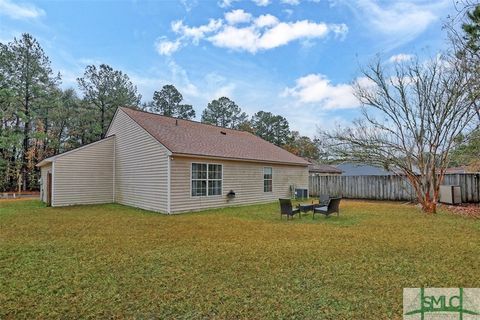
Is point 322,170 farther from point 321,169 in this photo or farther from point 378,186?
point 378,186

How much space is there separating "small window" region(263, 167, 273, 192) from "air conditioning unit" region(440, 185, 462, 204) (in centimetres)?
938

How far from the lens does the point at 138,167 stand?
1359cm

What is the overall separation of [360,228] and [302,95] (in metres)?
14.2

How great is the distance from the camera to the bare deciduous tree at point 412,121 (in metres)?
11.5

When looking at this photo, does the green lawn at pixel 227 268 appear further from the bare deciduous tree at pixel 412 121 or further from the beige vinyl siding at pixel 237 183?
the bare deciduous tree at pixel 412 121

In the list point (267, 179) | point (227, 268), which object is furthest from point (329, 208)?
point (267, 179)

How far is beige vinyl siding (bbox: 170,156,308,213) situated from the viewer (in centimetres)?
1177

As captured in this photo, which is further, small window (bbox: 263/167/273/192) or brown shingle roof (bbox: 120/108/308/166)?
small window (bbox: 263/167/273/192)

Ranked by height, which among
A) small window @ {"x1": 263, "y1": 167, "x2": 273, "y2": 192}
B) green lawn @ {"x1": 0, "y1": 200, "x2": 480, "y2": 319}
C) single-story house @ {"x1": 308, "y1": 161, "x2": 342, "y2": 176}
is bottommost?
green lawn @ {"x1": 0, "y1": 200, "x2": 480, "y2": 319}

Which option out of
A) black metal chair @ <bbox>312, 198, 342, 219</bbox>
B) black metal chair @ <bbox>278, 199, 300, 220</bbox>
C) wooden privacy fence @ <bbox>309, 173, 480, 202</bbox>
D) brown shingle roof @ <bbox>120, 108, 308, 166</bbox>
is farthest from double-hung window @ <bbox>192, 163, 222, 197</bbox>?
wooden privacy fence @ <bbox>309, 173, 480, 202</bbox>

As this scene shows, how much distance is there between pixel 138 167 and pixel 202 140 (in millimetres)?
3486

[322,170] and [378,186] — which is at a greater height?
[322,170]

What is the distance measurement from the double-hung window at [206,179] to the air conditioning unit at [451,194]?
12.2m

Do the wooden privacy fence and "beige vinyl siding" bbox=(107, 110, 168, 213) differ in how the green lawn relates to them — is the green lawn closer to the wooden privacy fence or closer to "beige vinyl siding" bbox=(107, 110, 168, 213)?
"beige vinyl siding" bbox=(107, 110, 168, 213)
